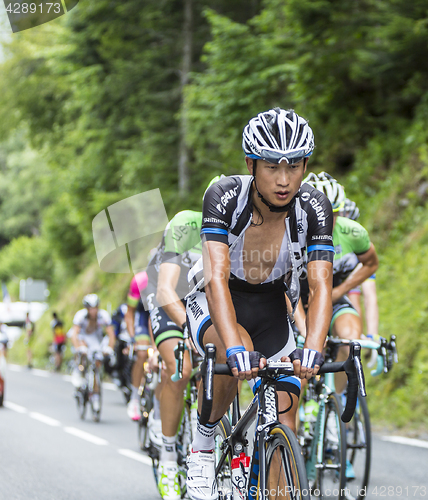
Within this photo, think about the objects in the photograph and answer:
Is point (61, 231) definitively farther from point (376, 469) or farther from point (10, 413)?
point (376, 469)

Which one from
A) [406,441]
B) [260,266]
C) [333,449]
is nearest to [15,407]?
[406,441]

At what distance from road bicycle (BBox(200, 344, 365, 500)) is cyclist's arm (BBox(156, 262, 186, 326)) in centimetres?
123

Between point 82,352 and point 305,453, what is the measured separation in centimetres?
703

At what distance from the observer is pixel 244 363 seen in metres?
3.04

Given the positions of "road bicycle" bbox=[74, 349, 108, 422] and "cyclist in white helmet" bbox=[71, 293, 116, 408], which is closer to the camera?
"road bicycle" bbox=[74, 349, 108, 422]

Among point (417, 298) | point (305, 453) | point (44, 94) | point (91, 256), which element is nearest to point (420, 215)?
point (417, 298)

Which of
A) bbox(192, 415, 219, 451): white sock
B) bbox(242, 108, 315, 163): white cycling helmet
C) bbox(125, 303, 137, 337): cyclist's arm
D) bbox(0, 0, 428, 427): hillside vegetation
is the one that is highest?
bbox(0, 0, 428, 427): hillside vegetation

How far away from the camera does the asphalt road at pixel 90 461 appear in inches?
230

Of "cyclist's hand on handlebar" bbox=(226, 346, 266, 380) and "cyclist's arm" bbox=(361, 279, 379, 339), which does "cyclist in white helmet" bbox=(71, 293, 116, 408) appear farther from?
"cyclist's hand on handlebar" bbox=(226, 346, 266, 380)

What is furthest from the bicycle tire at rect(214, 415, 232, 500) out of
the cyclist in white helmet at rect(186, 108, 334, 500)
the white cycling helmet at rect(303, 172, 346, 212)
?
the white cycling helmet at rect(303, 172, 346, 212)

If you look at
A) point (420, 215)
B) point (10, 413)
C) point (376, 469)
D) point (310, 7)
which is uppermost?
point (310, 7)

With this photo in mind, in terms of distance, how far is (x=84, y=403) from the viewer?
1123 centimetres

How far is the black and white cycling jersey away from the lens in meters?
3.40

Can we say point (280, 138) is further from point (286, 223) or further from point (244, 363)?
point (244, 363)
